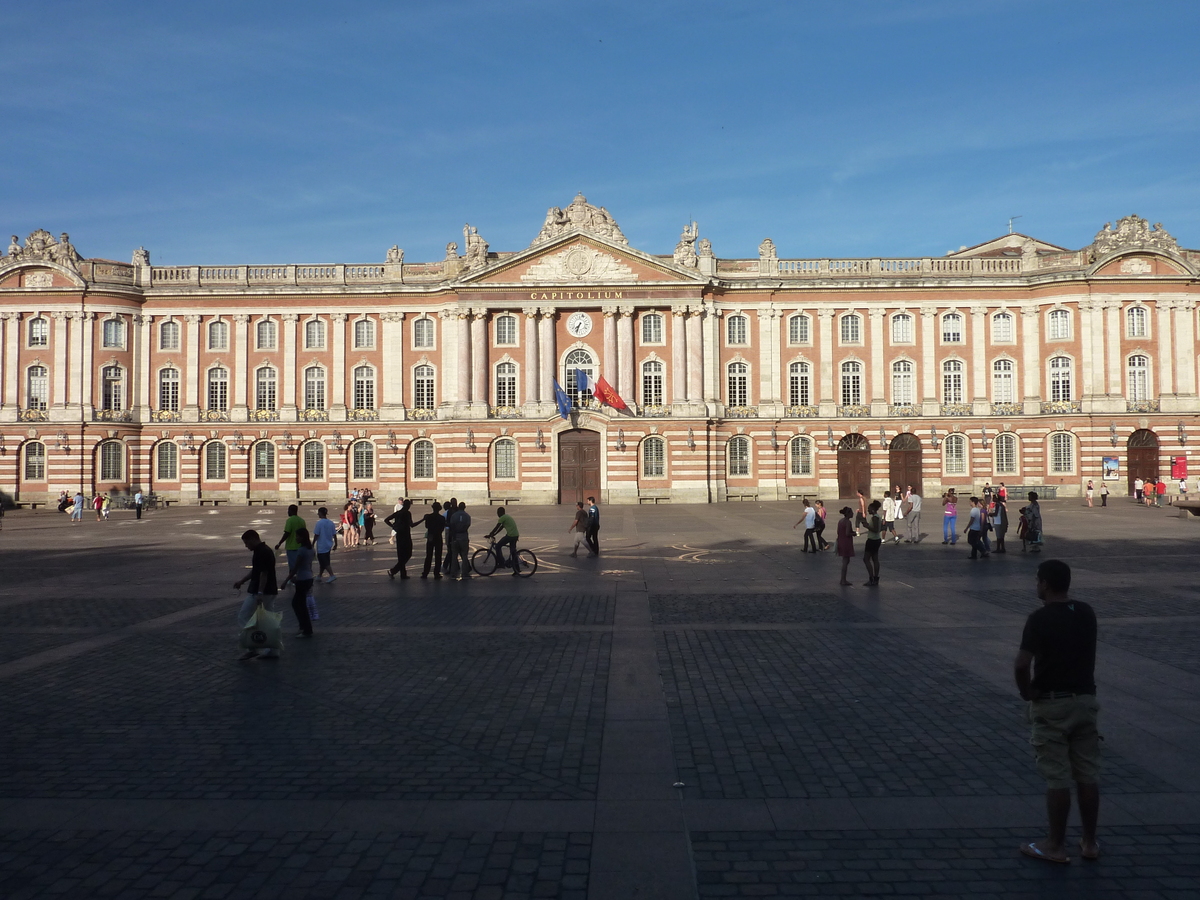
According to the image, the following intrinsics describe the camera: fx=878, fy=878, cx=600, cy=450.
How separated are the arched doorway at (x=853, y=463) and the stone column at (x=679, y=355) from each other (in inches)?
426

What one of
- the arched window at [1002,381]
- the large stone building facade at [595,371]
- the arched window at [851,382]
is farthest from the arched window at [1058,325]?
the arched window at [851,382]

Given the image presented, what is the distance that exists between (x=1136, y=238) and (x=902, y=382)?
53.0 feet

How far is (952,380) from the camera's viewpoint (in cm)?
5606

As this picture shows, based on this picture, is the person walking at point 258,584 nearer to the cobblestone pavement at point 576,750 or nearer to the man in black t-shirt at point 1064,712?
the cobblestone pavement at point 576,750

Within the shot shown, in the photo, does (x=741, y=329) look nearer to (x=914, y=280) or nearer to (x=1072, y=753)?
(x=914, y=280)

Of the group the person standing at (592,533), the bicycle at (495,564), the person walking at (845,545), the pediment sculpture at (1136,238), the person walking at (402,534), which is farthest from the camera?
the pediment sculpture at (1136,238)

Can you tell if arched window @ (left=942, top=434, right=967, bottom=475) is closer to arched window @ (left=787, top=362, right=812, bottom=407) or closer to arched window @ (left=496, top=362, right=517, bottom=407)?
arched window @ (left=787, top=362, right=812, bottom=407)

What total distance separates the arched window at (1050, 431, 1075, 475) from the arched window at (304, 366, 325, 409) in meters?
46.3

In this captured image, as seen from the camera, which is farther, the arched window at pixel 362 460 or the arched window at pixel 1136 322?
the arched window at pixel 362 460

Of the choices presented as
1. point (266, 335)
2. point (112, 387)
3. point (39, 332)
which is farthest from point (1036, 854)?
point (39, 332)

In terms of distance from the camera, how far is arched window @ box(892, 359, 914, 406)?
184ft

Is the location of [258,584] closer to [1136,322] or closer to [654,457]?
[654,457]

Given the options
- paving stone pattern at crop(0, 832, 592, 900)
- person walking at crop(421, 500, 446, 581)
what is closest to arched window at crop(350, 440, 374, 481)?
person walking at crop(421, 500, 446, 581)

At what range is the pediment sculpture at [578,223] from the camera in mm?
53750
